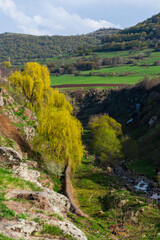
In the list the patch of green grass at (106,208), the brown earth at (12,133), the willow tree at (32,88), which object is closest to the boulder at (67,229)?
the patch of green grass at (106,208)

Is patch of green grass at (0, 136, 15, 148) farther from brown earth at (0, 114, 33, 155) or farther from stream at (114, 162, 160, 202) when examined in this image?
stream at (114, 162, 160, 202)

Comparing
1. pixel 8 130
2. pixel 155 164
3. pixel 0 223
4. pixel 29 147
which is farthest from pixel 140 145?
pixel 0 223

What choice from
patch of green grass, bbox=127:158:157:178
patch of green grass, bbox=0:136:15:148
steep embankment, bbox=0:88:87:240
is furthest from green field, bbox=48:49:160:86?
steep embankment, bbox=0:88:87:240

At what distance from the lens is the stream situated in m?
28.0

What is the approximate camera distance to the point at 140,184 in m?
31.4

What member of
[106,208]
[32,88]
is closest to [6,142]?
[106,208]

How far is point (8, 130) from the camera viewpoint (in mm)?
27328

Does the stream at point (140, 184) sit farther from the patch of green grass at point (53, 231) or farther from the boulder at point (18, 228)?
the boulder at point (18, 228)

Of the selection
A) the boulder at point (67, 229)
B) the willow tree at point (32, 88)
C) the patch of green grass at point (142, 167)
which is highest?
the willow tree at point (32, 88)

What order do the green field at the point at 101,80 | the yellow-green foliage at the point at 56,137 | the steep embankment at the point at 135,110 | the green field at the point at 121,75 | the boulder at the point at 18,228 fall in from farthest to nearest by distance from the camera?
the green field at the point at 121,75 → the green field at the point at 101,80 → the steep embankment at the point at 135,110 → the yellow-green foliage at the point at 56,137 → the boulder at the point at 18,228

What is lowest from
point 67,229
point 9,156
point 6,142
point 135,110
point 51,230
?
point 67,229

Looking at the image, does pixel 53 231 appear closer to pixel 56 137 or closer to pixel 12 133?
pixel 56 137

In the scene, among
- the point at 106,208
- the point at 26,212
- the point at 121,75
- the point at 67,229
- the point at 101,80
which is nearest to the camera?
the point at 67,229

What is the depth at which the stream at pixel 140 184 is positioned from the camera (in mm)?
28014
